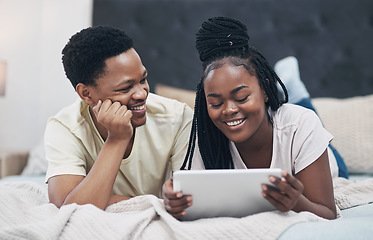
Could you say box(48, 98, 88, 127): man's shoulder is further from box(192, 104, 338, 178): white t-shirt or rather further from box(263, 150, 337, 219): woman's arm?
box(263, 150, 337, 219): woman's arm

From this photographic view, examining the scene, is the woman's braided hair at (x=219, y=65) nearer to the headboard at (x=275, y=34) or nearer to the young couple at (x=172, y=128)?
the young couple at (x=172, y=128)

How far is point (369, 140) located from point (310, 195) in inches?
41.3

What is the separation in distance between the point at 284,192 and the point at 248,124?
34 centimetres

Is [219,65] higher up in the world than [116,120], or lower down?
higher up

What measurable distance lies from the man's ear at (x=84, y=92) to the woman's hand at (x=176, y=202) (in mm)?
525

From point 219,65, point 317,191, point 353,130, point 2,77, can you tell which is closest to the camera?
point 317,191

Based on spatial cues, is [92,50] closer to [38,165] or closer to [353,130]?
[38,165]

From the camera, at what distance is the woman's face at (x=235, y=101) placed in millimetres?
1172

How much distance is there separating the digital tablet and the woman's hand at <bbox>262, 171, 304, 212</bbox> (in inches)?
0.6

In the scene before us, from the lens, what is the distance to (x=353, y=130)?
6.66 feet

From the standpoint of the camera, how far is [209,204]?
955 mm

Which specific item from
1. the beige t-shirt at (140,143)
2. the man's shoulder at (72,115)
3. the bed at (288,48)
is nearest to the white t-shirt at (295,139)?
the beige t-shirt at (140,143)

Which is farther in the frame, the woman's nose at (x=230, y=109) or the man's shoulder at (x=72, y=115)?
the man's shoulder at (x=72, y=115)

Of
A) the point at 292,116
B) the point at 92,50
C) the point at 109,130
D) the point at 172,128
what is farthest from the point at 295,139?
the point at 92,50
